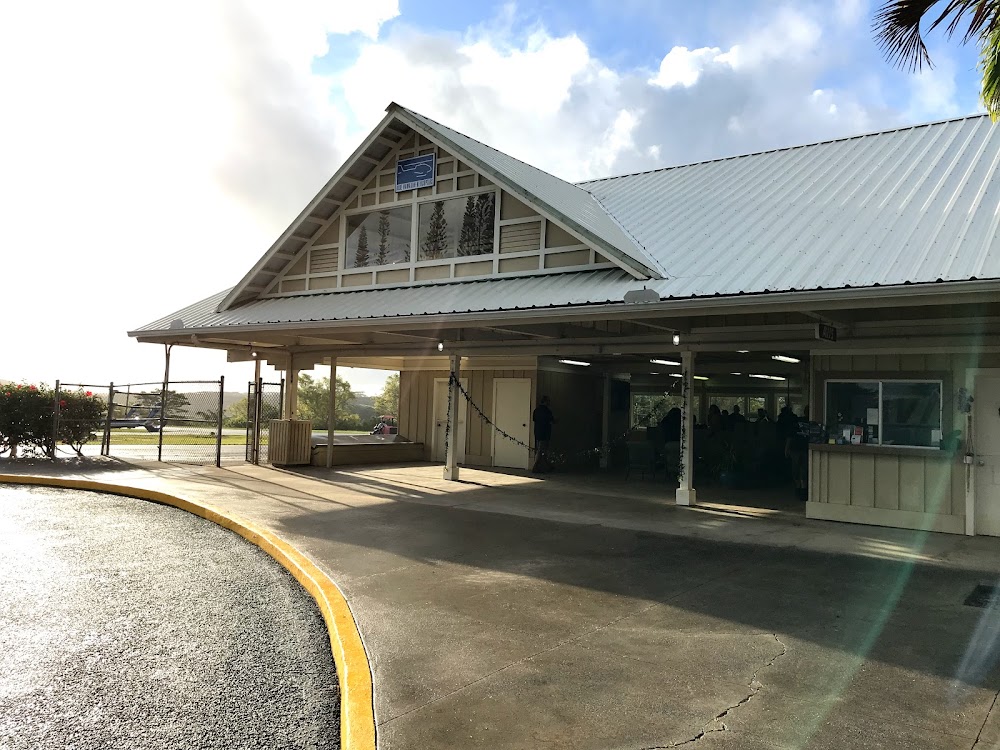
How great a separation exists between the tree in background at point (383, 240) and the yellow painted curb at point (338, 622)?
6.05m

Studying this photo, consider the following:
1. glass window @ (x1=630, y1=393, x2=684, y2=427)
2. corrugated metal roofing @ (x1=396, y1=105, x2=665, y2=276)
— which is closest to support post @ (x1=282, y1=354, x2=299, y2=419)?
corrugated metal roofing @ (x1=396, y1=105, x2=665, y2=276)

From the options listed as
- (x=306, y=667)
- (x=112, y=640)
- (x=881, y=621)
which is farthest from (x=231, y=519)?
(x=881, y=621)

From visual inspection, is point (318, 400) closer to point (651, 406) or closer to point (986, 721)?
point (651, 406)

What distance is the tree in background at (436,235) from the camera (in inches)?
565

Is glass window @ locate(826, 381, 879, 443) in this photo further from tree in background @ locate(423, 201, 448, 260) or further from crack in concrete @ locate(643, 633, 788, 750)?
tree in background @ locate(423, 201, 448, 260)

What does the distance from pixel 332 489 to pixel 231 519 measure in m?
3.78

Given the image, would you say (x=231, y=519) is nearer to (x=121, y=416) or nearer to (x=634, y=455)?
(x=634, y=455)

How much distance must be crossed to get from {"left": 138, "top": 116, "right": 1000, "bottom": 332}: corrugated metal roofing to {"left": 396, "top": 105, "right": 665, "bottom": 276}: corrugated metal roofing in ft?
1.02

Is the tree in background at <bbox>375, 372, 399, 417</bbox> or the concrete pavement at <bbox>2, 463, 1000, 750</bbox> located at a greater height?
the tree in background at <bbox>375, 372, 399, 417</bbox>

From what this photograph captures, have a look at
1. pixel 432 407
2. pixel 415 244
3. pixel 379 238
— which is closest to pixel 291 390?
pixel 432 407

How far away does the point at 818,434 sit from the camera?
1096 cm

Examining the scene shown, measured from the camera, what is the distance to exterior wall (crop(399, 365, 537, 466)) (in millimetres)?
19000

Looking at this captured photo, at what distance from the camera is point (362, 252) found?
15.5 metres

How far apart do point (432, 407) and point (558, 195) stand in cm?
803
